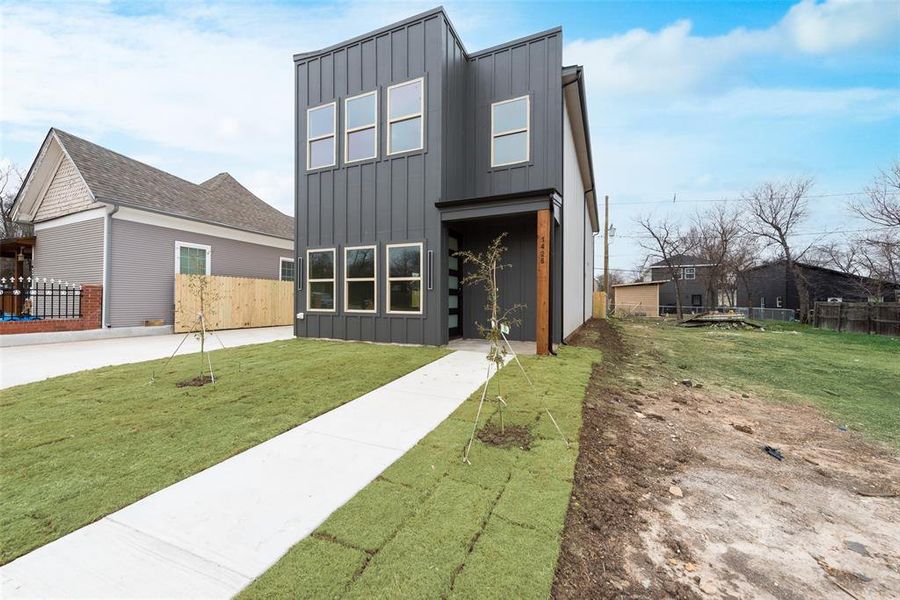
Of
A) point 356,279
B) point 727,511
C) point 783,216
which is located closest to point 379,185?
point 356,279

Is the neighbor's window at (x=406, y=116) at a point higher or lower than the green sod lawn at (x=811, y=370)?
higher

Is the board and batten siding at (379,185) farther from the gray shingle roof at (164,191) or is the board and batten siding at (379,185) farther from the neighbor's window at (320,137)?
the gray shingle roof at (164,191)

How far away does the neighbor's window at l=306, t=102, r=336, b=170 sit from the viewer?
9.12 m

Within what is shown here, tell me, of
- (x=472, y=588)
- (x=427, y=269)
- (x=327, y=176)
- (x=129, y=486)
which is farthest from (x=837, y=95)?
(x=129, y=486)

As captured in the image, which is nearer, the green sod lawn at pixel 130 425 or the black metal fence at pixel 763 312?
the green sod lawn at pixel 130 425

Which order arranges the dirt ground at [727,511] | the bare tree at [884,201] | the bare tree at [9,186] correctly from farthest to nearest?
the bare tree at [9,186], the bare tree at [884,201], the dirt ground at [727,511]

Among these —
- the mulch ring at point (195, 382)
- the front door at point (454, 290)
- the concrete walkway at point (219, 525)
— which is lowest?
the concrete walkway at point (219, 525)

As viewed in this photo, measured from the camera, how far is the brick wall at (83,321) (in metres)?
8.32

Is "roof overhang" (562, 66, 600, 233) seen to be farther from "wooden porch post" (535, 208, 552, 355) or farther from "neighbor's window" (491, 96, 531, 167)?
"wooden porch post" (535, 208, 552, 355)

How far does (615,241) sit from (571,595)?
29.9m

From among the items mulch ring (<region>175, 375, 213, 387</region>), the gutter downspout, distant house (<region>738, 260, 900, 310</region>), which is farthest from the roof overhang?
distant house (<region>738, 260, 900, 310</region>)

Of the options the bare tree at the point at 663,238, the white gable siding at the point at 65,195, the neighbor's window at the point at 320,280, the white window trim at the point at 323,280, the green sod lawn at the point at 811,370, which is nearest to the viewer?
the green sod lawn at the point at 811,370

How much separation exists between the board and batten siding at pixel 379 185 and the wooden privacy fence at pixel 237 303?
4329mm

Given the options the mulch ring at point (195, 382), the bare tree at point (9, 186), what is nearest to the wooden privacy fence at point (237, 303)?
the mulch ring at point (195, 382)
